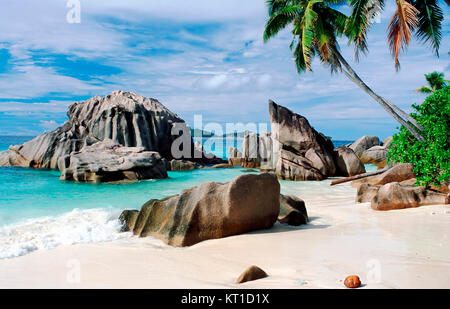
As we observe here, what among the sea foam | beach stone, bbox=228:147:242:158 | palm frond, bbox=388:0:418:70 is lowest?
the sea foam

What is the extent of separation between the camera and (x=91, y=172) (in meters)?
20.0

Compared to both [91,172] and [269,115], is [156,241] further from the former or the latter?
[269,115]

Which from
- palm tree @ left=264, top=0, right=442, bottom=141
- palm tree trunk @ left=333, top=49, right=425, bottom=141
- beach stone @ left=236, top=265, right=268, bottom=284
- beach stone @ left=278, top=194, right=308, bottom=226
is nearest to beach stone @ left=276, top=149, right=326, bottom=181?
palm tree @ left=264, top=0, right=442, bottom=141

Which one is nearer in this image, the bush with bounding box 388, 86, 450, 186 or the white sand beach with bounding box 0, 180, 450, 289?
the white sand beach with bounding box 0, 180, 450, 289

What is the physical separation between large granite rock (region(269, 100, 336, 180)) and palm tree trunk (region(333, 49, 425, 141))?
7450 millimetres

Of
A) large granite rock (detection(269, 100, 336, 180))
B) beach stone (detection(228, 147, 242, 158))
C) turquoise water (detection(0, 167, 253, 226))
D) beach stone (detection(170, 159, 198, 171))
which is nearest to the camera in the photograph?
turquoise water (detection(0, 167, 253, 226))

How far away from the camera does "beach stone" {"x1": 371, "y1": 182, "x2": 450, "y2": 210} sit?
866 cm

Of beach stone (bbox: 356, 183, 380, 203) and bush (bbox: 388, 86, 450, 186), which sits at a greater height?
bush (bbox: 388, 86, 450, 186)

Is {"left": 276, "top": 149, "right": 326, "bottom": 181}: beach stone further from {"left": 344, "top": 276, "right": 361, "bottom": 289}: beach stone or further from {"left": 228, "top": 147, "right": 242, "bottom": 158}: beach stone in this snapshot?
{"left": 344, "top": 276, "right": 361, "bottom": 289}: beach stone

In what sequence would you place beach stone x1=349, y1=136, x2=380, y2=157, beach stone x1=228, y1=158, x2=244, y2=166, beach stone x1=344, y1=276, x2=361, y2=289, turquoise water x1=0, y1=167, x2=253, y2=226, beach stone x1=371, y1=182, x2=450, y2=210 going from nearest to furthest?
beach stone x1=344, y1=276, x2=361, y2=289 < beach stone x1=371, y1=182, x2=450, y2=210 < turquoise water x1=0, y1=167, x2=253, y2=226 < beach stone x1=228, y1=158, x2=244, y2=166 < beach stone x1=349, y1=136, x2=380, y2=157

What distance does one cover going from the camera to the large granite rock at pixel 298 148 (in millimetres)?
21266

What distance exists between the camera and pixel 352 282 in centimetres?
362

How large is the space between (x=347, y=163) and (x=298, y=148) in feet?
11.3
